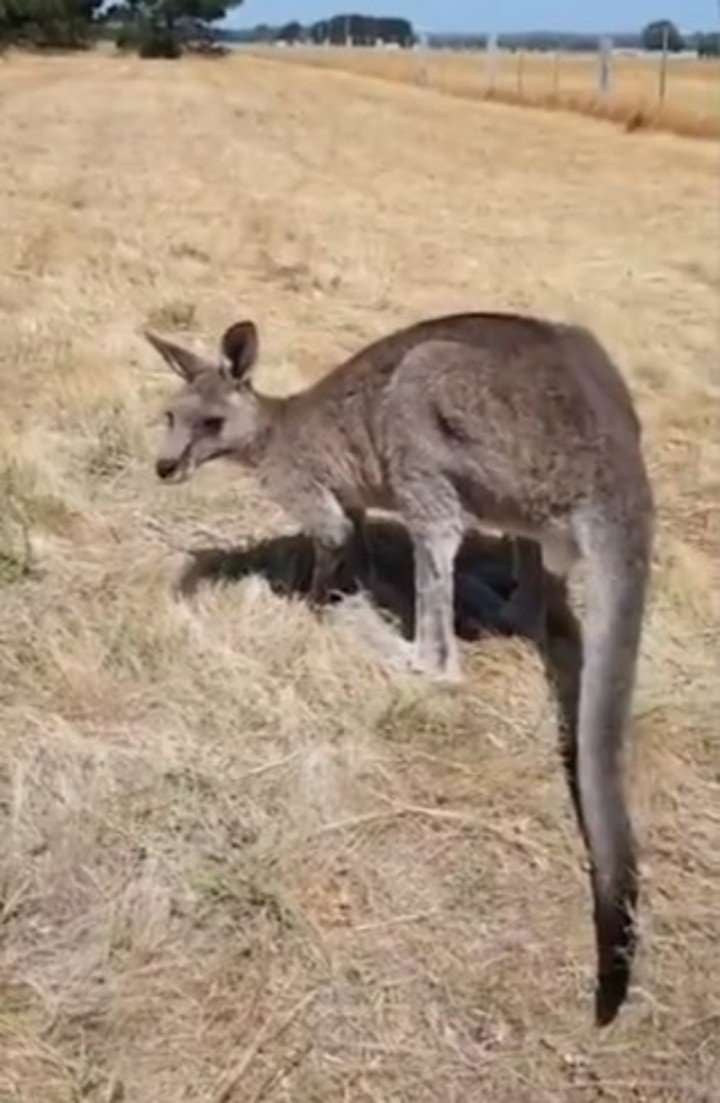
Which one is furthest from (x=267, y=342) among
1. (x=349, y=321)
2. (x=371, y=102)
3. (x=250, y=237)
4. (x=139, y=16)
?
(x=139, y=16)

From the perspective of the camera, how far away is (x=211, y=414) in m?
4.55

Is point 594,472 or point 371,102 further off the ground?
point 594,472

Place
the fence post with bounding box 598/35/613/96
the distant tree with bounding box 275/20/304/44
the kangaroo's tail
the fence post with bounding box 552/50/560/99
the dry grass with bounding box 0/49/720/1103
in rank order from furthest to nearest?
the distant tree with bounding box 275/20/304/44 → the fence post with bounding box 552/50/560/99 → the fence post with bounding box 598/35/613/96 → the kangaroo's tail → the dry grass with bounding box 0/49/720/1103

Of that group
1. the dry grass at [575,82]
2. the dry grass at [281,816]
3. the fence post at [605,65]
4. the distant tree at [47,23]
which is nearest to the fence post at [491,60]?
the dry grass at [575,82]

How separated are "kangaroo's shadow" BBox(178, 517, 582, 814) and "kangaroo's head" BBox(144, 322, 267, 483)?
0.37m

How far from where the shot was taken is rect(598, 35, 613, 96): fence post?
23.6 m

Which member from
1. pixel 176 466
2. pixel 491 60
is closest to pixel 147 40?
pixel 491 60

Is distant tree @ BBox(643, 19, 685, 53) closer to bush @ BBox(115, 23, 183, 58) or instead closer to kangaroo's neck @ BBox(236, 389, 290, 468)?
bush @ BBox(115, 23, 183, 58)

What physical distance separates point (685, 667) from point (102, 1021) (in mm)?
1879

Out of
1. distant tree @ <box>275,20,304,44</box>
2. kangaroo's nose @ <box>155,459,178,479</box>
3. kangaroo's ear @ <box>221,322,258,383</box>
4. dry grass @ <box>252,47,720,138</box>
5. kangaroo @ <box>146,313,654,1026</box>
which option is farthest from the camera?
distant tree @ <box>275,20,304,44</box>

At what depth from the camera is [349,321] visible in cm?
780

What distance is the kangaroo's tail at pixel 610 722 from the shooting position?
10.9 feet

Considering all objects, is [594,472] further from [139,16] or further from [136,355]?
[139,16]

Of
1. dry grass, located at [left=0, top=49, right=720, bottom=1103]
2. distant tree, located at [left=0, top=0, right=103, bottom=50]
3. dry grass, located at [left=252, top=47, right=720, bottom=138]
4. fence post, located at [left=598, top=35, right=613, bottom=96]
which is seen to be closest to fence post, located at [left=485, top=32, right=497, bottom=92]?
dry grass, located at [left=252, top=47, right=720, bottom=138]
